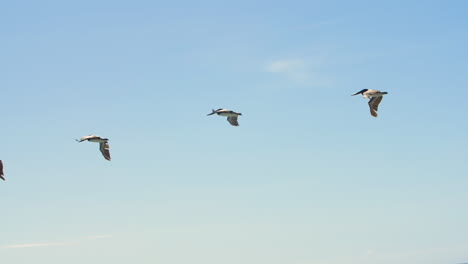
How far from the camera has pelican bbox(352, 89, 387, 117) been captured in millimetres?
105625

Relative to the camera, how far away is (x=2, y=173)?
83.5 meters

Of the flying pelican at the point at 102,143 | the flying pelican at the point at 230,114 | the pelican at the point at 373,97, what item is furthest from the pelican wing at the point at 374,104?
the flying pelican at the point at 102,143

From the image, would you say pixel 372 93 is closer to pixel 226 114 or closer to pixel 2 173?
pixel 226 114

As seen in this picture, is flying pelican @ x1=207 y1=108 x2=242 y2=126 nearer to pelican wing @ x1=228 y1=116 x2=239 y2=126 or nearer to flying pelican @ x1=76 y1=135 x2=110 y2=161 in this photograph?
pelican wing @ x1=228 y1=116 x2=239 y2=126

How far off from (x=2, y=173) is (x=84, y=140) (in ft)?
A: 90.9

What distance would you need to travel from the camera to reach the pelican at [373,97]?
10562cm

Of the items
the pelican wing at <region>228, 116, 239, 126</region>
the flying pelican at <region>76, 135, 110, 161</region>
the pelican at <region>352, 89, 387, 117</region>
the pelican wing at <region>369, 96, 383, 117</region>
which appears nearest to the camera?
the pelican at <region>352, 89, 387, 117</region>

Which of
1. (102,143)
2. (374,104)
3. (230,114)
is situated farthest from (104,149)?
(374,104)

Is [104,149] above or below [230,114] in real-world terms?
below

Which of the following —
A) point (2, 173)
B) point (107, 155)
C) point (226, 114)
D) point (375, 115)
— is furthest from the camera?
point (226, 114)

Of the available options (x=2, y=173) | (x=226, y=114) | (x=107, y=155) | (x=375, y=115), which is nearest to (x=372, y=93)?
(x=375, y=115)

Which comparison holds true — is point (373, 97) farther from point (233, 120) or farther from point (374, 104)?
point (233, 120)

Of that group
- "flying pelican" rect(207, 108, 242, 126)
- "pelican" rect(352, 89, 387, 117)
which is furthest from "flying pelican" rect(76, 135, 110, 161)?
"pelican" rect(352, 89, 387, 117)

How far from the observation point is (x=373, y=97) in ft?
351
